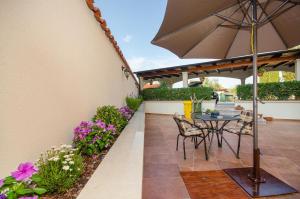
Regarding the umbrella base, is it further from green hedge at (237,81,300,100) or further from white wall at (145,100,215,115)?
white wall at (145,100,215,115)

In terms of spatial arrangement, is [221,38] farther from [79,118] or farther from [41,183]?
[41,183]

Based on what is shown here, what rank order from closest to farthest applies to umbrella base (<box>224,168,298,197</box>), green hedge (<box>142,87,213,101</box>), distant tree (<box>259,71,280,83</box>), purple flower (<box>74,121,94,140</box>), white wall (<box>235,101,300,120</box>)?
purple flower (<box>74,121,94,140</box>)
umbrella base (<box>224,168,298,197</box>)
white wall (<box>235,101,300,120</box>)
green hedge (<box>142,87,213,101</box>)
distant tree (<box>259,71,280,83</box>)

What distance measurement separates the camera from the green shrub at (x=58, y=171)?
1575 mm

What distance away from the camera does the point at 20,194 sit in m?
1.12

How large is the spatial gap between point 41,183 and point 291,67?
53.2 ft

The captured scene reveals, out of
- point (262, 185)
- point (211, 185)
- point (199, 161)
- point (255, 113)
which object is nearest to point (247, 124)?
point (199, 161)

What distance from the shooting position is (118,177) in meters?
1.77

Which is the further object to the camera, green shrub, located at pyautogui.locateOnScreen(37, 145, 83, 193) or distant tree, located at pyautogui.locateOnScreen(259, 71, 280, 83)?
distant tree, located at pyautogui.locateOnScreen(259, 71, 280, 83)

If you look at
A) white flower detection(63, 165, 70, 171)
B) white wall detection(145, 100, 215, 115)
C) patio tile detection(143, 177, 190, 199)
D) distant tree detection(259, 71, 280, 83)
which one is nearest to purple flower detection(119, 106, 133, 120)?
patio tile detection(143, 177, 190, 199)

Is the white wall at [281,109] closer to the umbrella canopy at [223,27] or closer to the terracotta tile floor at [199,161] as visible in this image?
the terracotta tile floor at [199,161]

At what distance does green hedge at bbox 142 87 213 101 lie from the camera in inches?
477

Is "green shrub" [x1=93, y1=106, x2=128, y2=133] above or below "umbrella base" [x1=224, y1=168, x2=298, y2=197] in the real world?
above

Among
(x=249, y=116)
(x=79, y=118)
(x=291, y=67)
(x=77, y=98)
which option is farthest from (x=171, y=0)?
(x=291, y=67)

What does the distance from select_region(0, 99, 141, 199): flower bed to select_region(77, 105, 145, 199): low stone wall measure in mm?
175
